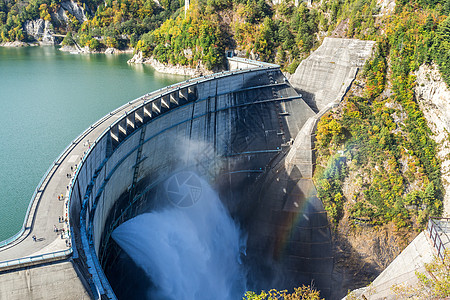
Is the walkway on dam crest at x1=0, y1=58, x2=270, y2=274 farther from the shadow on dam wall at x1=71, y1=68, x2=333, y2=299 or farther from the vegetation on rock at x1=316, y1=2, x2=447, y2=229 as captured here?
the vegetation on rock at x1=316, y1=2, x2=447, y2=229

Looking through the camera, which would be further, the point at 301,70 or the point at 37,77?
the point at 37,77

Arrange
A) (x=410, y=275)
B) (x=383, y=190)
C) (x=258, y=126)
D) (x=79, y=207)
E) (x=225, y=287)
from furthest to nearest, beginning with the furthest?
(x=258, y=126) < (x=383, y=190) < (x=225, y=287) < (x=79, y=207) < (x=410, y=275)

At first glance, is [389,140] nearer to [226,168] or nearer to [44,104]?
[226,168]

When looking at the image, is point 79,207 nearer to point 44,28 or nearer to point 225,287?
point 225,287

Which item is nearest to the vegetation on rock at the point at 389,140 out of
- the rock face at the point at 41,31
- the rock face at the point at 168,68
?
the rock face at the point at 168,68

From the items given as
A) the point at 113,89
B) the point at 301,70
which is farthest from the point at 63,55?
the point at 301,70

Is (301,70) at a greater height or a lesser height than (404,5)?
lesser

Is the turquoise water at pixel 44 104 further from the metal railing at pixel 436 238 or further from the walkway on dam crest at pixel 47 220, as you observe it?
the metal railing at pixel 436 238

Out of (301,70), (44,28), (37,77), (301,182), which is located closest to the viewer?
(301,182)
